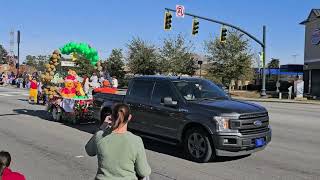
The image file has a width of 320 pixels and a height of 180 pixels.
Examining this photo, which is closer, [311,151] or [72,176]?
[72,176]

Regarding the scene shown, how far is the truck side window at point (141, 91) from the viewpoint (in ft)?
36.1

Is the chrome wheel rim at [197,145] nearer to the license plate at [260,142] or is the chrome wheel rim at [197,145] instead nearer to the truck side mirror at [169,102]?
the truck side mirror at [169,102]

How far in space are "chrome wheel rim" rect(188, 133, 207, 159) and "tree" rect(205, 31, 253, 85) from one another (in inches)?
1597

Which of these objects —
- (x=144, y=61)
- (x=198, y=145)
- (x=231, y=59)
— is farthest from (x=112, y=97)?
(x=144, y=61)

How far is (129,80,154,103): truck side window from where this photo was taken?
433 inches

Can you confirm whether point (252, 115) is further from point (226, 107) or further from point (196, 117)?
point (196, 117)

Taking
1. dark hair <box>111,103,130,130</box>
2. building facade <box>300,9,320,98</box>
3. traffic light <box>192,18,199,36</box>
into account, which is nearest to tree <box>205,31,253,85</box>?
building facade <box>300,9,320,98</box>

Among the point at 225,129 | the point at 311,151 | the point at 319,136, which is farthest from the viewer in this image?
the point at 319,136

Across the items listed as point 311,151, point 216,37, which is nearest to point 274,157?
point 311,151

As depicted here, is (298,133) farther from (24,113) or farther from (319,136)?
(24,113)

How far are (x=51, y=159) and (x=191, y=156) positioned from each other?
2713 millimetres

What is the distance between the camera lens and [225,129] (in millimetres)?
9078

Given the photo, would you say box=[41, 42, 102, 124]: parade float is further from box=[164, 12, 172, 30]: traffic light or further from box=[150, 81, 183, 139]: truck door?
box=[164, 12, 172, 30]: traffic light

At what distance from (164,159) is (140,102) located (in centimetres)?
185
